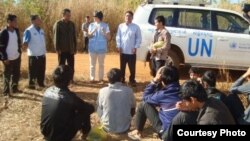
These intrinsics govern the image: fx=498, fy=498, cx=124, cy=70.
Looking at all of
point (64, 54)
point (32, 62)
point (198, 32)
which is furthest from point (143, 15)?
point (32, 62)

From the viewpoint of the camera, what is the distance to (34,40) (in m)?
9.62

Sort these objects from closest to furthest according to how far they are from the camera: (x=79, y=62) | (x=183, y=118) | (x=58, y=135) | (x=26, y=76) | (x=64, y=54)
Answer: (x=183, y=118) < (x=58, y=135) < (x=64, y=54) < (x=26, y=76) < (x=79, y=62)

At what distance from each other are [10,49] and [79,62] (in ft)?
19.6

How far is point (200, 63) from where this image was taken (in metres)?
11.7

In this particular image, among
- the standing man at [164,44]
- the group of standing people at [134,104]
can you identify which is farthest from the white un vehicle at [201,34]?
the group of standing people at [134,104]

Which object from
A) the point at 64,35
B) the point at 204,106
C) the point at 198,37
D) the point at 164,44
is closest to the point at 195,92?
the point at 204,106

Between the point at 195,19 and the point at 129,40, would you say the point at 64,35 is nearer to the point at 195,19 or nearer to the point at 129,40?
the point at 129,40

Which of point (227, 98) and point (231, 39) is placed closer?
point (227, 98)

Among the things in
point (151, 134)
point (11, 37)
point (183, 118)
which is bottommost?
point (151, 134)

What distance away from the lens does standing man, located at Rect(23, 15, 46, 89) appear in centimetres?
959

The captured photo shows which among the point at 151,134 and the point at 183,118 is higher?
the point at 183,118

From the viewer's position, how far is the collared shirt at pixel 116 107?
6703mm

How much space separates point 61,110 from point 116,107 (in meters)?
1.03

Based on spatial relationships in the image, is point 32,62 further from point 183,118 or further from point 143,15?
point 183,118
